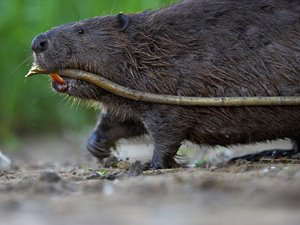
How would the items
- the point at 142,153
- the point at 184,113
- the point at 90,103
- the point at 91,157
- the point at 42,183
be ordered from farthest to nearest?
the point at 142,153
the point at 91,157
the point at 90,103
the point at 184,113
the point at 42,183

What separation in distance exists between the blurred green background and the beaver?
155 inches

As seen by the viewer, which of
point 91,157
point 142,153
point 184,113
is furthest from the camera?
point 142,153

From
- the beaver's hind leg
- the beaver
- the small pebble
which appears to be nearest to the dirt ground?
the small pebble

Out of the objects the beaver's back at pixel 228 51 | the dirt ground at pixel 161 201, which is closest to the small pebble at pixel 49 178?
the dirt ground at pixel 161 201

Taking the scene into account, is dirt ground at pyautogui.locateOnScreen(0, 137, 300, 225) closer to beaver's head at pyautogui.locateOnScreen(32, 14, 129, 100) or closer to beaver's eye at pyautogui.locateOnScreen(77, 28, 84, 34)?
beaver's head at pyautogui.locateOnScreen(32, 14, 129, 100)

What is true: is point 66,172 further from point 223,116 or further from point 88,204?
point 88,204

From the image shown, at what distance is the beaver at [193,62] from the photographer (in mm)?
5574

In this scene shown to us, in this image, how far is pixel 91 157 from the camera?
7336 millimetres

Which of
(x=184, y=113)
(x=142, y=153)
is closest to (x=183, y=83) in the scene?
(x=184, y=113)

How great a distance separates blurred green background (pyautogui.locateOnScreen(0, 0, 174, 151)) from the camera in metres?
10.1

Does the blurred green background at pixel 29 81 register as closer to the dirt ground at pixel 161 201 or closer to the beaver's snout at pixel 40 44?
the beaver's snout at pixel 40 44

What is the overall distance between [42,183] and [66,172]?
5.16 feet

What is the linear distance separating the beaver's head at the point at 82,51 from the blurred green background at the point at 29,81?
3.88 meters

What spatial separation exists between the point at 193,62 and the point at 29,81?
520 cm
